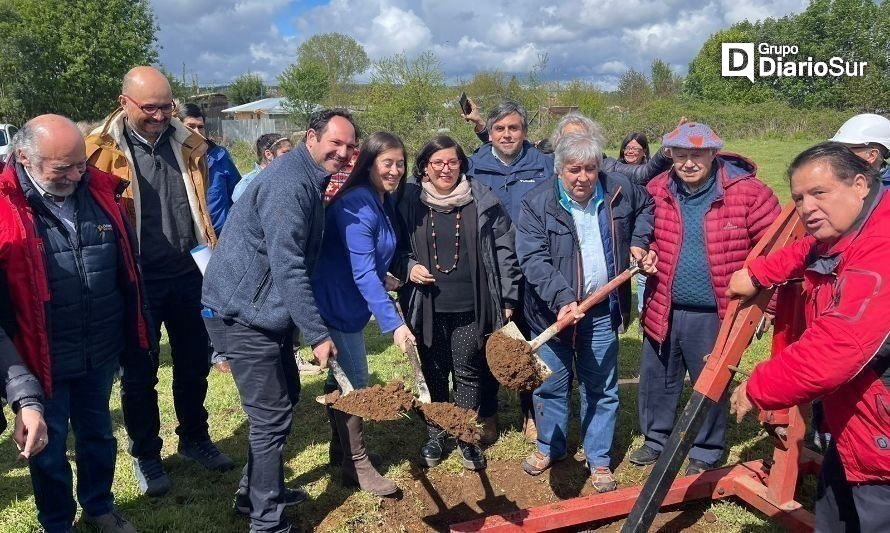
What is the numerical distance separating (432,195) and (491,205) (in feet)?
1.22

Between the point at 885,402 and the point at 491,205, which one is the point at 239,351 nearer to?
the point at 491,205

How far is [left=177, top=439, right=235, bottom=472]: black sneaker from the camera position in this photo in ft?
14.3

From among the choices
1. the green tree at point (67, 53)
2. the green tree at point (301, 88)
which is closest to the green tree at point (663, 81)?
the green tree at point (301, 88)

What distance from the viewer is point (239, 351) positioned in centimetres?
324

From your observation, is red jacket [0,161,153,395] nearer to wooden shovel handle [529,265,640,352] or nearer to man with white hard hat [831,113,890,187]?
wooden shovel handle [529,265,640,352]

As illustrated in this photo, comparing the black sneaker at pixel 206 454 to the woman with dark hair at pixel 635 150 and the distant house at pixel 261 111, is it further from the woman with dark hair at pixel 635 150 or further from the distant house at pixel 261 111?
the distant house at pixel 261 111

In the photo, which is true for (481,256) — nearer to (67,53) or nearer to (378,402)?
(378,402)

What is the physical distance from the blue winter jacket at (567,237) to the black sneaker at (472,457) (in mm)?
1034

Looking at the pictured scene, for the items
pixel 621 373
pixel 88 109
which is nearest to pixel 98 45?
pixel 88 109

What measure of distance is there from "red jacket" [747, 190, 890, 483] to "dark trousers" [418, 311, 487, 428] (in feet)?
6.52

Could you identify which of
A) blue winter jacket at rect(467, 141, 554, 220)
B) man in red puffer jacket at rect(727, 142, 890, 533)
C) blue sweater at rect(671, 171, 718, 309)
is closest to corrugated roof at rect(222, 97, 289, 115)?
blue winter jacket at rect(467, 141, 554, 220)

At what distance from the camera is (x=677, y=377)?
4.16 m

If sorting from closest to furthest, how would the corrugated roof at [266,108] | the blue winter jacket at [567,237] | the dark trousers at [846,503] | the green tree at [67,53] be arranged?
the dark trousers at [846,503]
the blue winter jacket at [567,237]
the green tree at [67,53]
the corrugated roof at [266,108]

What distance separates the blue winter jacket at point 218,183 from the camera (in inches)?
180
